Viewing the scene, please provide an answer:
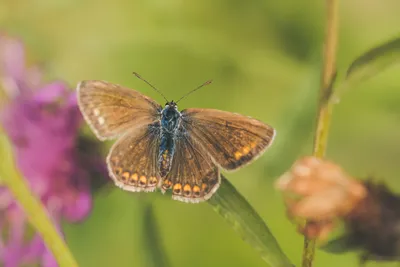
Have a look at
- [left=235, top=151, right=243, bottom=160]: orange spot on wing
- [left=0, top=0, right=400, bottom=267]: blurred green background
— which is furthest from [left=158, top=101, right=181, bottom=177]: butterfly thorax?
[left=0, top=0, right=400, bottom=267]: blurred green background

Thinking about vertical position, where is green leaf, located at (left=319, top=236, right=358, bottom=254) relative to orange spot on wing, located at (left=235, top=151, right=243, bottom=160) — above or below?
above

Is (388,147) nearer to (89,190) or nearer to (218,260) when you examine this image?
(218,260)

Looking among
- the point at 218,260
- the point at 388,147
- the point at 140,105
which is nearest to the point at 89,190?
the point at 140,105

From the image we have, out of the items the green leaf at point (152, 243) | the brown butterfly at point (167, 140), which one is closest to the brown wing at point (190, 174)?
the brown butterfly at point (167, 140)

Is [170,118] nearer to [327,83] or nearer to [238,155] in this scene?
[238,155]

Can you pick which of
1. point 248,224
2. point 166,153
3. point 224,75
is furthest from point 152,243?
point 224,75

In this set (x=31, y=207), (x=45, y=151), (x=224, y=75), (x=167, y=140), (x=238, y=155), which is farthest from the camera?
(x=224, y=75)

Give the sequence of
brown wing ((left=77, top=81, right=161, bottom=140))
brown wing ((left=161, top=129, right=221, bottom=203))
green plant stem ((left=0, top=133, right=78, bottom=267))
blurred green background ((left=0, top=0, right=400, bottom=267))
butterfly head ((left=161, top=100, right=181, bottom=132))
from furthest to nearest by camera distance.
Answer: blurred green background ((left=0, top=0, right=400, bottom=267)) < butterfly head ((left=161, top=100, right=181, bottom=132)) < brown wing ((left=77, top=81, right=161, bottom=140)) < brown wing ((left=161, top=129, right=221, bottom=203)) < green plant stem ((left=0, top=133, right=78, bottom=267))

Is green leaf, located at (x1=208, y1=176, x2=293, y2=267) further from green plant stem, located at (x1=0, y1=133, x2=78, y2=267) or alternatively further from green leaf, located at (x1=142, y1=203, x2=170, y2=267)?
green leaf, located at (x1=142, y1=203, x2=170, y2=267)
